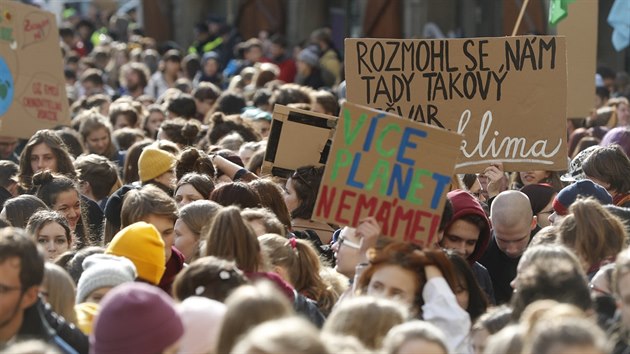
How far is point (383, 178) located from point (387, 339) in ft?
5.31

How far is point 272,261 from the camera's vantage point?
7.03 metres

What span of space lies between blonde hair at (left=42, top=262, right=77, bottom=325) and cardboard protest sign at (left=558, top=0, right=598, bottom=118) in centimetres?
616

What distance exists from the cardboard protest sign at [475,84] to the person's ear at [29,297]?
11.3 ft

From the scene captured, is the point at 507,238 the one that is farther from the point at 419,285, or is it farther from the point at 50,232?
the point at 50,232

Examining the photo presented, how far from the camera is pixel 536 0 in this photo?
21562 mm

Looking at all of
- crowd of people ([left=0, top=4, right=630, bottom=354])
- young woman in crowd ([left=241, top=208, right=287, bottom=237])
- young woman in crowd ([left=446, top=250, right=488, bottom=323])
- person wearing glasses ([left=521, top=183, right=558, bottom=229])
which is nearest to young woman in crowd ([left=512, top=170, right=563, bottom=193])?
crowd of people ([left=0, top=4, right=630, bottom=354])

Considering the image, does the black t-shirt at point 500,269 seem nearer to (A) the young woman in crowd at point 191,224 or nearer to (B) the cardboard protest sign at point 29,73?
(A) the young woman in crowd at point 191,224

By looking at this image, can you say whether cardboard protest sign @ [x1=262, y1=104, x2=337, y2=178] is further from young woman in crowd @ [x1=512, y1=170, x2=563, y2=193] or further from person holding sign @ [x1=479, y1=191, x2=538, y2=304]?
person holding sign @ [x1=479, y1=191, x2=538, y2=304]

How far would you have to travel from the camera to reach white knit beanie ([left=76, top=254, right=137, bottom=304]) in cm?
640

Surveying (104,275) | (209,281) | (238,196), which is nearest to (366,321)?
(209,281)

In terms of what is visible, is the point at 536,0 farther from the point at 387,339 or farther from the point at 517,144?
the point at 387,339

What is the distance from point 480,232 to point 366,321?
2239mm

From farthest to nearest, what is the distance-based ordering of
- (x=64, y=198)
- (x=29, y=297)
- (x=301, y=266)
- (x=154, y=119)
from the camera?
(x=154, y=119)
(x=64, y=198)
(x=301, y=266)
(x=29, y=297)

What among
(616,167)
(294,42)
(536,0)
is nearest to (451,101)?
(616,167)
